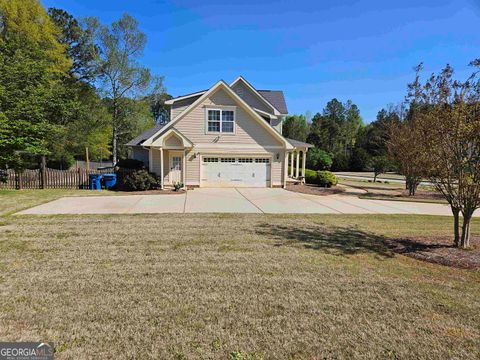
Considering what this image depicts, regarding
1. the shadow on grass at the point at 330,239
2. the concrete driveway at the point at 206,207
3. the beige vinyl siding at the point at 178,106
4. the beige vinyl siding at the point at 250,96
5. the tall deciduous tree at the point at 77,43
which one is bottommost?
the shadow on grass at the point at 330,239

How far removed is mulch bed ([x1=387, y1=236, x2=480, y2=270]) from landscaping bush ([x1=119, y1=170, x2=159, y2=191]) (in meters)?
13.0

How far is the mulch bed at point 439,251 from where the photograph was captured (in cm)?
566

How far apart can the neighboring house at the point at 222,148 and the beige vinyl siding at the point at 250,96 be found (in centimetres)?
413

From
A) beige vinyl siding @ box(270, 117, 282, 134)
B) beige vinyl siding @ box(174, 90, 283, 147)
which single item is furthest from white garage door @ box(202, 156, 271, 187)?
beige vinyl siding @ box(270, 117, 282, 134)

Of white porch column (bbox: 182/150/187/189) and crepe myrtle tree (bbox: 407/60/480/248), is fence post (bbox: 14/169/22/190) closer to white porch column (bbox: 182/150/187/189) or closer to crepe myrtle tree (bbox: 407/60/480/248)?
white porch column (bbox: 182/150/187/189)

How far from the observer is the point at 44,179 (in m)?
16.7

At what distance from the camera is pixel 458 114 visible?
5.84 metres

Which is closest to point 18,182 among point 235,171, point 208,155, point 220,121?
point 208,155

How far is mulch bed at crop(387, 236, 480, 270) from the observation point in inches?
223

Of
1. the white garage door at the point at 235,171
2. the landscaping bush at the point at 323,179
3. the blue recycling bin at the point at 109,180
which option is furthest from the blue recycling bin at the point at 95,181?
the landscaping bush at the point at 323,179

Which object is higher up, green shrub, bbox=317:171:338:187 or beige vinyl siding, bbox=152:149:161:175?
beige vinyl siding, bbox=152:149:161:175

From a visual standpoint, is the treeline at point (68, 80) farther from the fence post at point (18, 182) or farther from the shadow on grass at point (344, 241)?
the shadow on grass at point (344, 241)

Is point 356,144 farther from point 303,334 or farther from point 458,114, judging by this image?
point 303,334

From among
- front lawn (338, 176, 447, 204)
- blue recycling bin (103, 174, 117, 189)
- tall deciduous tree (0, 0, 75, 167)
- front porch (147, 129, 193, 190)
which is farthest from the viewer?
front porch (147, 129, 193, 190)
